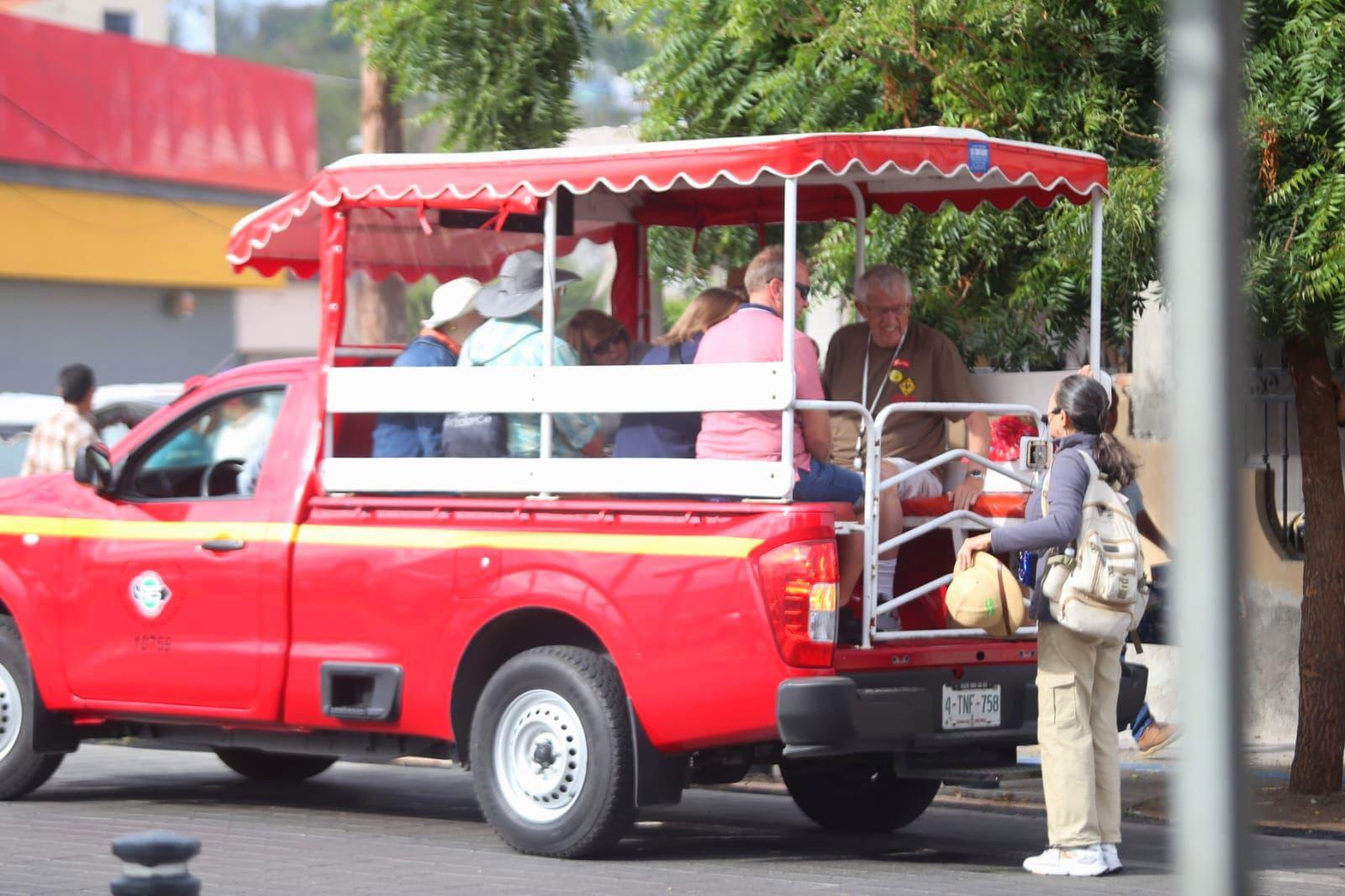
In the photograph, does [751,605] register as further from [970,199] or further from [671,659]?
[970,199]

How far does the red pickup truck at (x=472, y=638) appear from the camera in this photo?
23.4ft

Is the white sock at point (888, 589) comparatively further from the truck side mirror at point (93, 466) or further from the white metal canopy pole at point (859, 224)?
the truck side mirror at point (93, 466)

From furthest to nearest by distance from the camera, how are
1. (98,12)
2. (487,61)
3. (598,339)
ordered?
1. (98,12)
2. (487,61)
3. (598,339)

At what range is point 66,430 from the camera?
37.2ft

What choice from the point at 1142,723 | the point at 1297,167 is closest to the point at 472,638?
the point at 1142,723

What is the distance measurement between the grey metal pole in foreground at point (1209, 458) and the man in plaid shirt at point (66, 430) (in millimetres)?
9367

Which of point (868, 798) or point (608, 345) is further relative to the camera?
point (608, 345)

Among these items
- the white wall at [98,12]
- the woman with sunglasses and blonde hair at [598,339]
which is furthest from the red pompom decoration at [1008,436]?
the white wall at [98,12]

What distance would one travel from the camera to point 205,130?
111 ft

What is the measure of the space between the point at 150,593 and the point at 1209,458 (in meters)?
6.73

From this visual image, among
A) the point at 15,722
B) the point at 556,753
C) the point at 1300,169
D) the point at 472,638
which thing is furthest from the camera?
the point at 15,722

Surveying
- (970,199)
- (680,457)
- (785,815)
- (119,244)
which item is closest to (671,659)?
(680,457)

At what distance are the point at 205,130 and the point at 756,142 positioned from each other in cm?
2791

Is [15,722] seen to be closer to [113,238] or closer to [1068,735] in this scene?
[1068,735]
